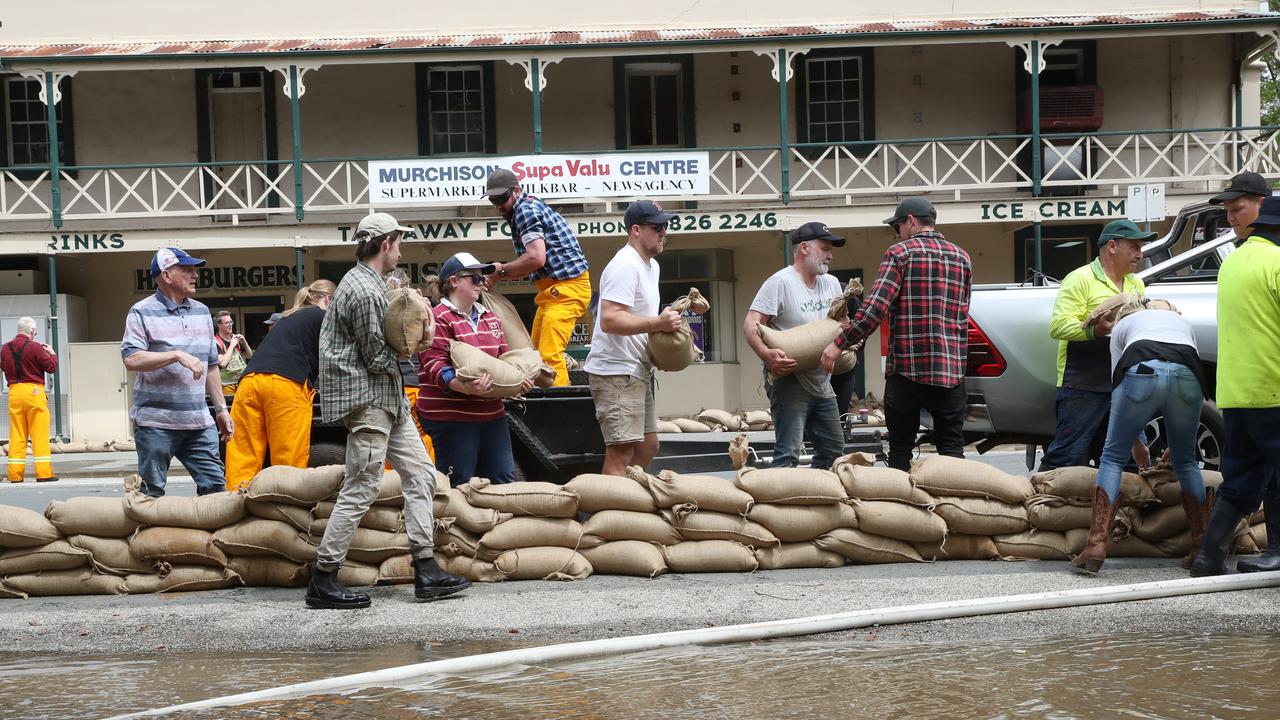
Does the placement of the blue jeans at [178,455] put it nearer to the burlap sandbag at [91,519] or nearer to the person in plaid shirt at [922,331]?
the burlap sandbag at [91,519]

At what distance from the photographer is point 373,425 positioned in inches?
232

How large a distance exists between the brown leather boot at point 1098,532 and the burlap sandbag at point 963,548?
21.9 inches

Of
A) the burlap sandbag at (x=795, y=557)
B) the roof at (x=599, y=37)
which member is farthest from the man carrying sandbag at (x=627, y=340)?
the roof at (x=599, y=37)

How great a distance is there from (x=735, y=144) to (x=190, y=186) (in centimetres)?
943

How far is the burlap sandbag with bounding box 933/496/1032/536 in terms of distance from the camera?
6.61 metres

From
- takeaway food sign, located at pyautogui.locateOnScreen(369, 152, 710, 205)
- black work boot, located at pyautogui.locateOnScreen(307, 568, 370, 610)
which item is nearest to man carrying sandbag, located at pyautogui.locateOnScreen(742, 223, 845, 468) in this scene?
black work boot, located at pyautogui.locateOnScreen(307, 568, 370, 610)

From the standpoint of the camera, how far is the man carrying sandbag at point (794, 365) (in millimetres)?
7523

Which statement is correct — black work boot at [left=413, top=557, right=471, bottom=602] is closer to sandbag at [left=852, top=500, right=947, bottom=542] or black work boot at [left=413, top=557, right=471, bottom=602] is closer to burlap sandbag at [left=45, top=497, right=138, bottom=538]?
burlap sandbag at [left=45, top=497, right=138, bottom=538]

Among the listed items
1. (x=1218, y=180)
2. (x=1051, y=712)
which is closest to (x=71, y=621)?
(x=1051, y=712)

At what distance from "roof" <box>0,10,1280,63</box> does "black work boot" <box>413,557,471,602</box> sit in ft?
48.0

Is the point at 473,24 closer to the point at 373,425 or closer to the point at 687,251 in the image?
the point at 687,251

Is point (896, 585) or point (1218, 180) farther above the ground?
point (1218, 180)

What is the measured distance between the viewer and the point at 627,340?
7.10m

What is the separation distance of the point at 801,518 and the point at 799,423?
1.11 metres
